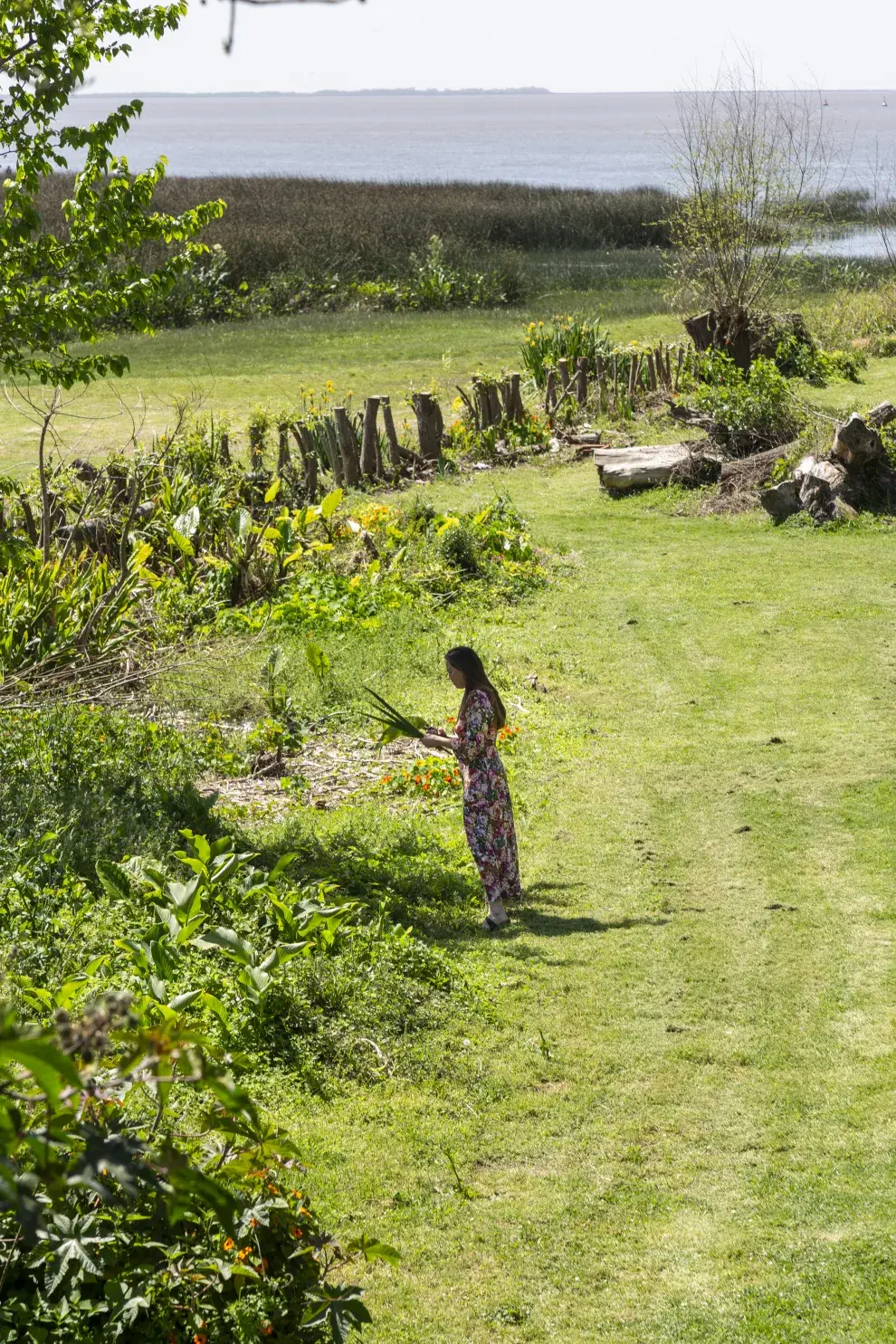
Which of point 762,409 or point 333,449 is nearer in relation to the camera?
point 333,449

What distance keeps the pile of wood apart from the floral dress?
8671 mm

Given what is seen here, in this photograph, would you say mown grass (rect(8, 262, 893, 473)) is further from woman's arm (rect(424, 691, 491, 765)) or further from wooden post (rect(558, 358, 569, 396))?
woman's arm (rect(424, 691, 491, 765))

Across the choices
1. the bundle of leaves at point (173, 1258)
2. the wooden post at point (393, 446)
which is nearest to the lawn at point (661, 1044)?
the bundle of leaves at point (173, 1258)

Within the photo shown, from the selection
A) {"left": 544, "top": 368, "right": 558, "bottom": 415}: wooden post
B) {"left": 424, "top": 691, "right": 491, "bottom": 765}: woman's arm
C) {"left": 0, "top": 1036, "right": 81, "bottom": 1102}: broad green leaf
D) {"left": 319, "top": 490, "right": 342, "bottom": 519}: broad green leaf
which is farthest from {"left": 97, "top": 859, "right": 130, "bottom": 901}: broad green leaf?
{"left": 544, "top": 368, "right": 558, "bottom": 415}: wooden post

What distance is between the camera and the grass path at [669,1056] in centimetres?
386

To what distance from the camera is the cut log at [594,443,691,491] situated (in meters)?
15.7

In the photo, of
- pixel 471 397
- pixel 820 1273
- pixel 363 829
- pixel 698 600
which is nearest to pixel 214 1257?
pixel 820 1273

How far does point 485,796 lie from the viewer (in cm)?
649

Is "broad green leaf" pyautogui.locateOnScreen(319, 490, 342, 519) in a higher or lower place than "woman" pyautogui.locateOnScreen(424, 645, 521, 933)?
higher

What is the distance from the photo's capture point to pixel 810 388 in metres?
20.7

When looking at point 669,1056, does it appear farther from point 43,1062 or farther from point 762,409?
point 762,409

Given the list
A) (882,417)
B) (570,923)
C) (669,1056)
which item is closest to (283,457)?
(882,417)

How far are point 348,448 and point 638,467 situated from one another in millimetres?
3575

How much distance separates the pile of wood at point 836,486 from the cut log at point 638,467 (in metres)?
1.70
